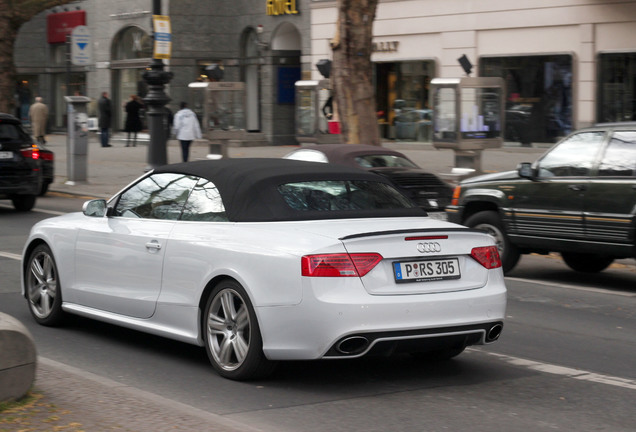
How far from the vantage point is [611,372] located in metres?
7.21

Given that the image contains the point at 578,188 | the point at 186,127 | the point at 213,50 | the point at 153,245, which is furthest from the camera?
the point at 213,50

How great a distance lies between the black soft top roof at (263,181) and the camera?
270 inches

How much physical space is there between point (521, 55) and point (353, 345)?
80.4 ft

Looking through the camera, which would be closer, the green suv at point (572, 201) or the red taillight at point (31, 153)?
the green suv at point (572, 201)

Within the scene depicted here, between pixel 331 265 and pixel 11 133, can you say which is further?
pixel 11 133

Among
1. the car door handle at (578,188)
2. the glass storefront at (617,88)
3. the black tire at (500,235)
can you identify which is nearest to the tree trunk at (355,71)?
the glass storefront at (617,88)

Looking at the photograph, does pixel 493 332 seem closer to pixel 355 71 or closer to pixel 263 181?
pixel 263 181

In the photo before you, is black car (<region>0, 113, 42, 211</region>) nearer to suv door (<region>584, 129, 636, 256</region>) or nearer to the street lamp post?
the street lamp post

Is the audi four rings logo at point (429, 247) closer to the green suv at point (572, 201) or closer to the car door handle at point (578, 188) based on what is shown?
the green suv at point (572, 201)

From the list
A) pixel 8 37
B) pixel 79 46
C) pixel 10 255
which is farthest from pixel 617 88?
pixel 10 255

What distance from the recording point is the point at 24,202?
1870 cm

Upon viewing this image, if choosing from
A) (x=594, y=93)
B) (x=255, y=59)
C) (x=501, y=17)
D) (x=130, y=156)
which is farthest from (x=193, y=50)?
(x=594, y=93)

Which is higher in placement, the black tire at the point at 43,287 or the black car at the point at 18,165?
the black car at the point at 18,165

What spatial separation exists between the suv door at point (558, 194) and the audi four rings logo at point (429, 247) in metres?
4.96
